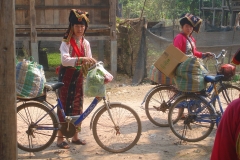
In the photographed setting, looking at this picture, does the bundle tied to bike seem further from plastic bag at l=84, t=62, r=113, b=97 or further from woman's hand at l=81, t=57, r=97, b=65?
woman's hand at l=81, t=57, r=97, b=65

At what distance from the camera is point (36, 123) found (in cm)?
499

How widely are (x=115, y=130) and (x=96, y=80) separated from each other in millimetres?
887

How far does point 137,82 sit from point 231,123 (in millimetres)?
8892

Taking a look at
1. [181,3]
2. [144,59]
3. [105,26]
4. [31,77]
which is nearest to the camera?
[31,77]

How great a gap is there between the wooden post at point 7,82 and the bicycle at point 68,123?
61.6 inches

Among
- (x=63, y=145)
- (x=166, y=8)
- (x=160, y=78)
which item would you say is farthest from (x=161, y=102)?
(x=166, y=8)

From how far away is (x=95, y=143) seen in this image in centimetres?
555

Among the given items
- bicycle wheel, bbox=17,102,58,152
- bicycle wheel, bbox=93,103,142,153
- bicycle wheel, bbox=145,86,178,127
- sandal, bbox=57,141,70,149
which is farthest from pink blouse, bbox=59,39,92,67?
bicycle wheel, bbox=145,86,178,127

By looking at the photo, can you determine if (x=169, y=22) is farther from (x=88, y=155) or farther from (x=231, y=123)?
(x=231, y=123)

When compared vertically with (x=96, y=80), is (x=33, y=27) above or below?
above

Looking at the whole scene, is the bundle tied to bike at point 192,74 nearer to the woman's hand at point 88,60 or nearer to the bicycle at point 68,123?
the bicycle at point 68,123

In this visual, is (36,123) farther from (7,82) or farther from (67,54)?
(7,82)

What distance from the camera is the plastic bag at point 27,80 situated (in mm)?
4633

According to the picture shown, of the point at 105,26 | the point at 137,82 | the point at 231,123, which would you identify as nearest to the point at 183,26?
the point at 231,123
